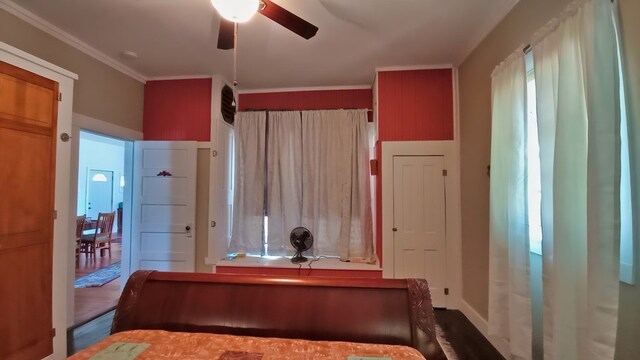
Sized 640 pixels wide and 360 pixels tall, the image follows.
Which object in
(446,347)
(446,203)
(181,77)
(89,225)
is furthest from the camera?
(89,225)

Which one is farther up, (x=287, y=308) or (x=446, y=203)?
(x=446, y=203)

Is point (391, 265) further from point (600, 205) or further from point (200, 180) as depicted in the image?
point (200, 180)

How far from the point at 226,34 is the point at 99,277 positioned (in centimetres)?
429

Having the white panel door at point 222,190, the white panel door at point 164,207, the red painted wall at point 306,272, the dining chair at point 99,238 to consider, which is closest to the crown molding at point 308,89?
the white panel door at point 222,190

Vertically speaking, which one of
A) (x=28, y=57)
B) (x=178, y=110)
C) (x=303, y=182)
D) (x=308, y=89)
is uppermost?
(x=308, y=89)

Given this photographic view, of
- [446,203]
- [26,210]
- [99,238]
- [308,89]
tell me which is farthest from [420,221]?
[99,238]

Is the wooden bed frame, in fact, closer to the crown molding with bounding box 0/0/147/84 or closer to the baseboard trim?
the baseboard trim

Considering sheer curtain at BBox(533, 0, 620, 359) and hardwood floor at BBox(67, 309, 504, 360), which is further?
hardwood floor at BBox(67, 309, 504, 360)

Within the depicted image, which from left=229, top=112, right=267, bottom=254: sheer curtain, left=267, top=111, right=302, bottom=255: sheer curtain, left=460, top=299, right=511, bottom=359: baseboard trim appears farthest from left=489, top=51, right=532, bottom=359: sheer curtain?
left=229, top=112, right=267, bottom=254: sheer curtain

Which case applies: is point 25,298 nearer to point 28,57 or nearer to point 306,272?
point 28,57

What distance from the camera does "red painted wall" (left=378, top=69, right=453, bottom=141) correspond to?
2998 mm

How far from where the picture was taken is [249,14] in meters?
1.45

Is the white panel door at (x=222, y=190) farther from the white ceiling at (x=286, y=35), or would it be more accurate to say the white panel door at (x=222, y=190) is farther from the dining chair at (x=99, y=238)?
the dining chair at (x=99, y=238)

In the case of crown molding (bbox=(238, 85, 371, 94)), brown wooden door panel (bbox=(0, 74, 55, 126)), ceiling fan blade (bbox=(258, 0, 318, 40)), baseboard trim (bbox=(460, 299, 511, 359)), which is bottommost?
baseboard trim (bbox=(460, 299, 511, 359))
